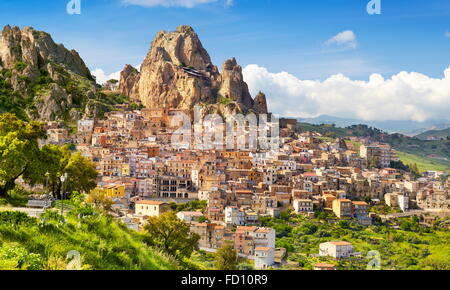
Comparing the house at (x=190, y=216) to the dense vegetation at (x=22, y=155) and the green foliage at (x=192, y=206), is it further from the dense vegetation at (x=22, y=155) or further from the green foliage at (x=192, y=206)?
the dense vegetation at (x=22, y=155)

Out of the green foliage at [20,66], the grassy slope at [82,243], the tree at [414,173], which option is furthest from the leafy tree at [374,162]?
the grassy slope at [82,243]

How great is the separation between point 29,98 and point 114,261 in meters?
38.6

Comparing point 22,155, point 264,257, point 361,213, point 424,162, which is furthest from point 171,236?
point 424,162

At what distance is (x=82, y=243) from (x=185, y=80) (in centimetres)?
4459

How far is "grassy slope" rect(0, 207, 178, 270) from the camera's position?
5.31 metres

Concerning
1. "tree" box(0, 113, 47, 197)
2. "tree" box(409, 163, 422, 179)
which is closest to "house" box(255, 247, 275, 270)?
"tree" box(0, 113, 47, 197)

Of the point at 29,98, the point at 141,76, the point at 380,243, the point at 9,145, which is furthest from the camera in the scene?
the point at 141,76

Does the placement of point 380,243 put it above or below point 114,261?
below

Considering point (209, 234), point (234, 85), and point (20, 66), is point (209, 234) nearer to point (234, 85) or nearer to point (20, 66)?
point (20, 66)

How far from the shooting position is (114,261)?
19.2 feet

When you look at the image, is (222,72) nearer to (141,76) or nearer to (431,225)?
(141,76)

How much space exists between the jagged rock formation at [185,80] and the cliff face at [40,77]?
18.7 ft
